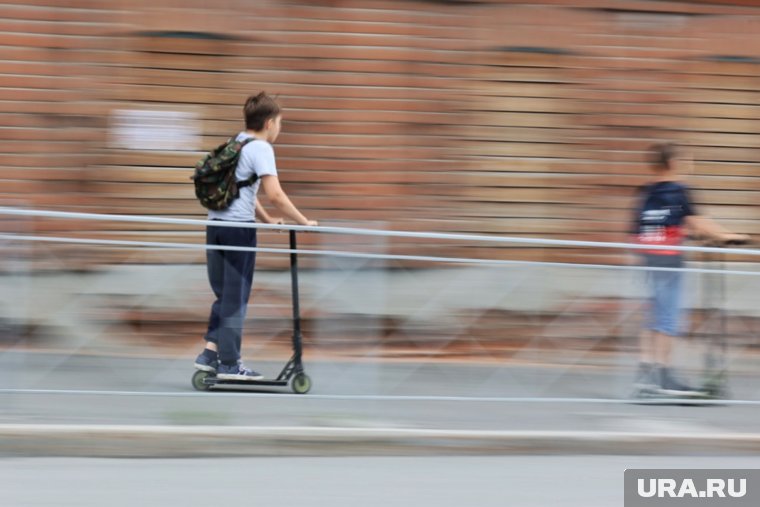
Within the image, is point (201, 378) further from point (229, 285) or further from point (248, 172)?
point (248, 172)

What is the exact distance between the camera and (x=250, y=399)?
5.88 meters

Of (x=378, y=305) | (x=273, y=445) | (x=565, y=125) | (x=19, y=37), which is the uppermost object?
(x=19, y=37)

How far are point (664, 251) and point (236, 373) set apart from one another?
258cm

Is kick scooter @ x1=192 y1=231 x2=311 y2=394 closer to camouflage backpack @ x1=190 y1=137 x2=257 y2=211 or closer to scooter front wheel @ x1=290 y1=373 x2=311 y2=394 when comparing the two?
scooter front wheel @ x1=290 y1=373 x2=311 y2=394

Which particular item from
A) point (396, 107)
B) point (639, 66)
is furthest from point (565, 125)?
point (396, 107)

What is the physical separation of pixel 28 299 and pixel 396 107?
400cm

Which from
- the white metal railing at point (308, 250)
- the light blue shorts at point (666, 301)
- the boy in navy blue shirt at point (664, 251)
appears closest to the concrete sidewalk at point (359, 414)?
the boy in navy blue shirt at point (664, 251)

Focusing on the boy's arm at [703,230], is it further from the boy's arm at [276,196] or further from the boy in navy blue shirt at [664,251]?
the boy's arm at [276,196]

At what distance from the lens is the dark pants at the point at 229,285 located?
5742 millimetres

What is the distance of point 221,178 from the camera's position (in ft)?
19.9

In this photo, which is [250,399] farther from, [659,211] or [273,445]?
[659,211]

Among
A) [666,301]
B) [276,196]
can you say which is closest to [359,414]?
[276,196]

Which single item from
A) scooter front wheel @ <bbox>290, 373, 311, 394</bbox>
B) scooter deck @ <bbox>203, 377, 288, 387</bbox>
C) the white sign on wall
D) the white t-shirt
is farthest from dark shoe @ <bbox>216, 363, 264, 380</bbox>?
the white sign on wall

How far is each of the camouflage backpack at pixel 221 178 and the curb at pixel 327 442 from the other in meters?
1.39
